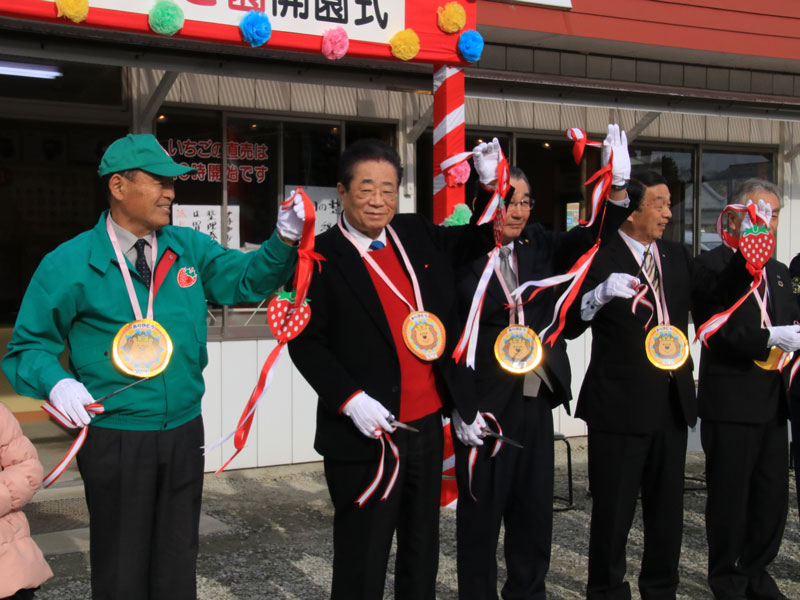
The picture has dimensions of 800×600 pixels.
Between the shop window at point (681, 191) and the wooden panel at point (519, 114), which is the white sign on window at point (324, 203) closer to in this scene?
the wooden panel at point (519, 114)

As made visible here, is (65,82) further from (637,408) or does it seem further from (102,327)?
(637,408)

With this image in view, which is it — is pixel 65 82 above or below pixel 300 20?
below

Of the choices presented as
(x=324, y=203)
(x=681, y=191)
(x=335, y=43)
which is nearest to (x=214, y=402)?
(x=324, y=203)

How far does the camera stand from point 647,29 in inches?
278

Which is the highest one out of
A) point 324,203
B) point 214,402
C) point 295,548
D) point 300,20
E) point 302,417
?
point 300,20

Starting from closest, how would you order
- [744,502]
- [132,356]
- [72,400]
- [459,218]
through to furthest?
[72,400] < [132,356] < [744,502] < [459,218]

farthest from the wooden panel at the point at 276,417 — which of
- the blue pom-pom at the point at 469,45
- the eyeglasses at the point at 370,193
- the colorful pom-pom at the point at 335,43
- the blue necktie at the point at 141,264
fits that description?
the eyeglasses at the point at 370,193

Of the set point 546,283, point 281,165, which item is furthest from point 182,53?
point 546,283

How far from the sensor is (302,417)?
675 centimetres

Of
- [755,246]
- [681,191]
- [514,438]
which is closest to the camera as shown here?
[514,438]

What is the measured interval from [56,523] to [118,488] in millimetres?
2826

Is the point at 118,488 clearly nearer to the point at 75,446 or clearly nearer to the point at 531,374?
the point at 75,446

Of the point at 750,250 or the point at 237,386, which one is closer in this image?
the point at 750,250

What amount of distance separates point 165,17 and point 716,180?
556 cm
